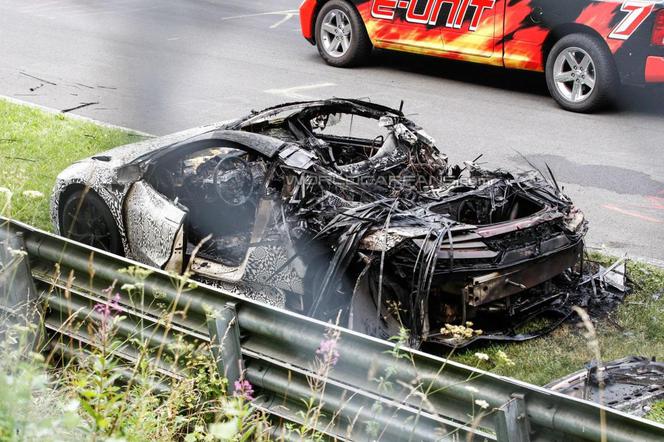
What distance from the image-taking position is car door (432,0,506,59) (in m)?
13.2

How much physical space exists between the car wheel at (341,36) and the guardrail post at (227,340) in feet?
34.4

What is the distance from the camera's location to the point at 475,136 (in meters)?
12.1

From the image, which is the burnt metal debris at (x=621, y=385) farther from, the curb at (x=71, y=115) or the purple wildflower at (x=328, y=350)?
the curb at (x=71, y=115)

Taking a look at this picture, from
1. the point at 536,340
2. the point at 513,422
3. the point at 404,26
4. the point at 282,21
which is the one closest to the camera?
the point at 513,422

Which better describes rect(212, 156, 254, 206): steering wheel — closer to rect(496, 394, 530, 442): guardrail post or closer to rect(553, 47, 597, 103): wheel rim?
rect(496, 394, 530, 442): guardrail post

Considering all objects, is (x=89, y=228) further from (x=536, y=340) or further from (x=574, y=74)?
(x=574, y=74)

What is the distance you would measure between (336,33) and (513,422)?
11.9 metres

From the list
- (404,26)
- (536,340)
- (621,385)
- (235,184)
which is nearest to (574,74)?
(404,26)

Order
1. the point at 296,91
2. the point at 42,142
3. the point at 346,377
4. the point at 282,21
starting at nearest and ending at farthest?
the point at 346,377
the point at 42,142
the point at 296,91
the point at 282,21

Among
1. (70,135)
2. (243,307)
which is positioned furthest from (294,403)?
(70,135)

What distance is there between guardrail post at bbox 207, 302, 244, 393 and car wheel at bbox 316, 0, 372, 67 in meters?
10.5

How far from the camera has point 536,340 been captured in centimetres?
714

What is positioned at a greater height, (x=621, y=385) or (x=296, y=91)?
(x=621, y=385)

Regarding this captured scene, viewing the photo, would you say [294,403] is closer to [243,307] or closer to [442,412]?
[243,307]
